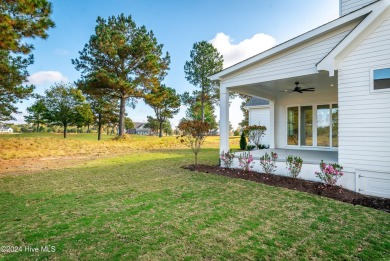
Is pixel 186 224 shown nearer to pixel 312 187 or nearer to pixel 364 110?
pixel 312 187

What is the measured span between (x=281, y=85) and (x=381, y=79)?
390 centimetres

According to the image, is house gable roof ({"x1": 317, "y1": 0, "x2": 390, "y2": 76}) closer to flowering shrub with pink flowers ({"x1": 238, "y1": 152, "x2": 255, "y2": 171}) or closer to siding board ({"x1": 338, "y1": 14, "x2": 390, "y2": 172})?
siding board ({"x1": 338, "y1": 14, "x2": 390, "y2": 172})

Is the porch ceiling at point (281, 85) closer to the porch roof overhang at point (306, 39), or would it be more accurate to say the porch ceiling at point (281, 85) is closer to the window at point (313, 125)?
the porch roof overhang at point (306, 39)

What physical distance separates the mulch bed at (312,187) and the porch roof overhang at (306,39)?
316 cm

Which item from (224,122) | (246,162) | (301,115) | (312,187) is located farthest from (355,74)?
(301,115)

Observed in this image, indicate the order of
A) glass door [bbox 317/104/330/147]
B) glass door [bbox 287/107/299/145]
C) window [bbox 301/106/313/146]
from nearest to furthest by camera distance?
glass door [bbox 317/104/330/147] → window [bbox 301/106/313/146] → glass door [bbox 287/107/299/145]

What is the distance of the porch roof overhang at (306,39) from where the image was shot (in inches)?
223

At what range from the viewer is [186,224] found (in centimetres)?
347

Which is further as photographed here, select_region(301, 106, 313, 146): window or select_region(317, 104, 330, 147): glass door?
select_region(301, 106, 313, 146): window

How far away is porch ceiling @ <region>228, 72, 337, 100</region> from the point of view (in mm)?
7474

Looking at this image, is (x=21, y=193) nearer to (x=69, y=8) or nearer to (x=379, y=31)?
(x=379, y=31)

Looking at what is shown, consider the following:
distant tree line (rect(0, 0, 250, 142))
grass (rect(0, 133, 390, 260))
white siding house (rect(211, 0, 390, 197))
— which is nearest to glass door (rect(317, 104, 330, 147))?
white siding house (rect(211, 0, 390, 197))

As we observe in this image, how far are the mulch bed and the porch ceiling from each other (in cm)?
329

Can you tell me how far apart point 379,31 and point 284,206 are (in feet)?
Result: 15.6
